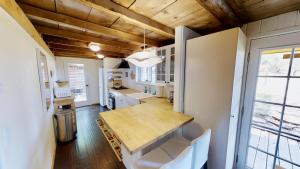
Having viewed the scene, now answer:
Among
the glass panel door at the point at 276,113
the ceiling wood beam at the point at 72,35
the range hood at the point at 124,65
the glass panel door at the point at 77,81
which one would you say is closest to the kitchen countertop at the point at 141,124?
the glass panel door at the point at 276,113

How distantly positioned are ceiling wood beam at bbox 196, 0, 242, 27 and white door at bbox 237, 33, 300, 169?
472 millimetres

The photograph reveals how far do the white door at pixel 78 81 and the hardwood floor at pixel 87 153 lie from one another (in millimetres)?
2423

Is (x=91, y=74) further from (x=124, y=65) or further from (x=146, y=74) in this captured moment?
(x=146, y=74)

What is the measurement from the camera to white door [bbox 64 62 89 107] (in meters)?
4.88

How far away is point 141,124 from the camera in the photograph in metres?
1.45

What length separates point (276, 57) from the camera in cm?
144

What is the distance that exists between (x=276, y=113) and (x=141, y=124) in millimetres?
1702

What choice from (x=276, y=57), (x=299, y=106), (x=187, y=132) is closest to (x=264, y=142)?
(x=299, y=106)

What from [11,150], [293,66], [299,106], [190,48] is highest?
[190,48]

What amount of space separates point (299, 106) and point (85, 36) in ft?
11.0

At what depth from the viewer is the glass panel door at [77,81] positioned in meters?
4.93

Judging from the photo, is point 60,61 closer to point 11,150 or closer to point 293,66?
point 11,150

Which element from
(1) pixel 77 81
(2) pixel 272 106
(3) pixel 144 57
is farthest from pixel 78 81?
(2) pixel 272 106

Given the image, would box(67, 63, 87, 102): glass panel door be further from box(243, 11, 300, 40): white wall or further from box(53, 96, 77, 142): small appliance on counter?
box(243, 11, 300, 40): white wall
